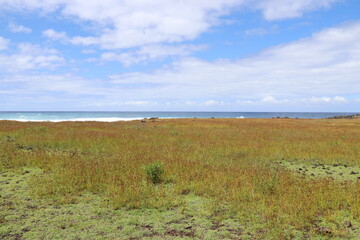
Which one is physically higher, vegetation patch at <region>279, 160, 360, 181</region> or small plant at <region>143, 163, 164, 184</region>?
small plant at <region>143, 163, 164, 184</region>

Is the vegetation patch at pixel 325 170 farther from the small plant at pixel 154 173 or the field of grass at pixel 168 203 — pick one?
the small plant at pixel 154 173

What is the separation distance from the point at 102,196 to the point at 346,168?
1294 cm

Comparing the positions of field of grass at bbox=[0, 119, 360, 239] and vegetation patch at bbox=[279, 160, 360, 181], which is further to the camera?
vegetation patch at bbox=[279, 160, 360, 181]

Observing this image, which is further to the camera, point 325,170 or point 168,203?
point 325,170

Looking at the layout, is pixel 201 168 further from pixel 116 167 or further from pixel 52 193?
pixel 52 193

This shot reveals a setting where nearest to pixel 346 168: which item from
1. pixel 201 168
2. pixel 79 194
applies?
pixel 201 168

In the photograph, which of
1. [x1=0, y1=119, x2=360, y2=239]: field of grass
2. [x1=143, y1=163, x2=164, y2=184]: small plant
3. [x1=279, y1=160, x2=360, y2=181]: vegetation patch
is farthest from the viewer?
[x1=279, y1=160, x2=360, y2=181]: vegetation patch

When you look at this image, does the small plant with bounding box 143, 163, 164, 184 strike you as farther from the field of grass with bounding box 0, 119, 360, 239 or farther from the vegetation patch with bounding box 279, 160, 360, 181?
the vegetation patch with bounding box 279, 160, 360, 181

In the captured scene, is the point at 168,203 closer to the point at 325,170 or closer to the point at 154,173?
the point at 154,173

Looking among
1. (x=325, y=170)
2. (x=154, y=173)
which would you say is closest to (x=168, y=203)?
(x=154, y=173)

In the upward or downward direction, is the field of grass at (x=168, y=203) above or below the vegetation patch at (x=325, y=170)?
above

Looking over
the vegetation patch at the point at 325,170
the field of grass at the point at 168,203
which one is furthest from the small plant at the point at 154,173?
the vegetation patch at the point at 325,170

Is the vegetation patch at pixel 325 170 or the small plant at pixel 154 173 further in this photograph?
the vegetation patch at pixel 325 170

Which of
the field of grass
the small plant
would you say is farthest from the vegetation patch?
the small plant
